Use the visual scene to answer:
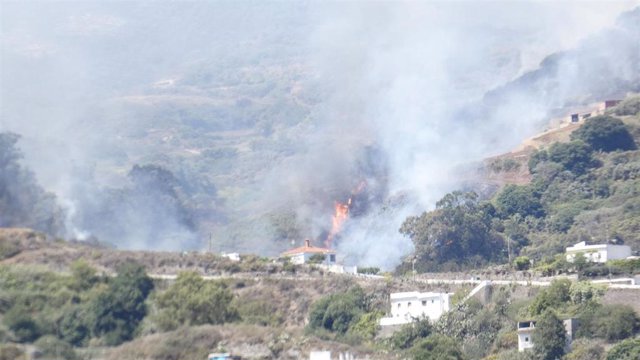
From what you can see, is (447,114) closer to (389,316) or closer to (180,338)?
(389,316)

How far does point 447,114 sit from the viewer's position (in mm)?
150125

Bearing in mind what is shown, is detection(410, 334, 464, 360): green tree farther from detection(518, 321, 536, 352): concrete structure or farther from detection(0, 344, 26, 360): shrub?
detection(0, 344, 26, 360): shrub

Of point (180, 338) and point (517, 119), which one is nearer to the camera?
point (180, 338)

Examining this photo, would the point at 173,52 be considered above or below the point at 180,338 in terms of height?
above

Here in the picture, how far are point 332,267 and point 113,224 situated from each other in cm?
1899

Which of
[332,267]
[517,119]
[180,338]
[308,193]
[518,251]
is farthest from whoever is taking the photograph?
[517,119]

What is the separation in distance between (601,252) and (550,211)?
17.8 m

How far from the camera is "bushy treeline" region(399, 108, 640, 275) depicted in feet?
361

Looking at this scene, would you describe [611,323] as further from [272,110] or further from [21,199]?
[272,110]

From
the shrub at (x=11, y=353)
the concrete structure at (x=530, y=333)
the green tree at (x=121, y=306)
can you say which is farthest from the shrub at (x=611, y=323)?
the shrub at (x=11, y=353)

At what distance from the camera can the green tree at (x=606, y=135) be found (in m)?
123

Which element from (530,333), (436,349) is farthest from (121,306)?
(530,333)

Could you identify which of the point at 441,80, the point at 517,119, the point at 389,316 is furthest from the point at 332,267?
the point at 441,80

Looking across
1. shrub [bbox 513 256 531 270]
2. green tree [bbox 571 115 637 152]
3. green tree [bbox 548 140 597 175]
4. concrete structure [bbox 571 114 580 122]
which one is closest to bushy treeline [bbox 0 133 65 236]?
shrub [bbox 513 256 531 270]
